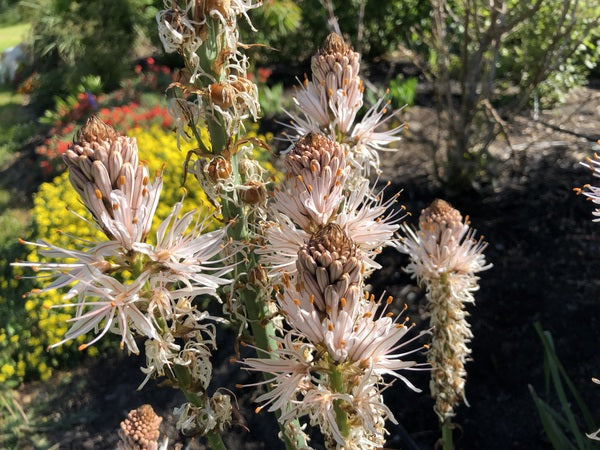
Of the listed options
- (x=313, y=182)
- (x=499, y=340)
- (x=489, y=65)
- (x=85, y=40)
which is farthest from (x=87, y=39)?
(x=313, y=182)

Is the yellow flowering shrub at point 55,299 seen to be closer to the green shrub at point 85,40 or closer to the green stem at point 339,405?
the green stem at point 339,405

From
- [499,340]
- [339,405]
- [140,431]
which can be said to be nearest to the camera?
[339,405]

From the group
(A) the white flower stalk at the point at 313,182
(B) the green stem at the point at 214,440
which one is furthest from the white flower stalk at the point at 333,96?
(B) the green stem at the point at 214,440

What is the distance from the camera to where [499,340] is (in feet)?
11.9

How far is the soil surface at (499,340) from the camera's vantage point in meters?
3.25

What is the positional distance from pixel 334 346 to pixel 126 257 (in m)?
0.42

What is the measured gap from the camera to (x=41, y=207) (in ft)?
16.7

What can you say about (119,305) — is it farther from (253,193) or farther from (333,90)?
(333,90)

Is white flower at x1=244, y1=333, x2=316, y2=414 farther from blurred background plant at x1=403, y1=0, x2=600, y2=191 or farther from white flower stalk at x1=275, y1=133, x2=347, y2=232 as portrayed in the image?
blurred background plant at x1=403, y1=0, x2=600, y2=191

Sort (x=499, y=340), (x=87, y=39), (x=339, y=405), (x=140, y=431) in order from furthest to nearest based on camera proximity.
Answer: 1. (x=87, y=39)
2. (x=499, y=340)
3. (x=140, y=431)
4. (x=339, y=405)

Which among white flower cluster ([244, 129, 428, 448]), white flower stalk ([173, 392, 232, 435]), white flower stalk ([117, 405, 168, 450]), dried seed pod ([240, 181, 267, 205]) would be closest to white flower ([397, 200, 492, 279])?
white flower cluster ([244, 129, 428, 448])

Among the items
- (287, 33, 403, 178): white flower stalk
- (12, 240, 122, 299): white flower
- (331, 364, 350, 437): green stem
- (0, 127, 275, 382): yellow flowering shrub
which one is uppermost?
(287, 33, 403, 178): white flower stalk

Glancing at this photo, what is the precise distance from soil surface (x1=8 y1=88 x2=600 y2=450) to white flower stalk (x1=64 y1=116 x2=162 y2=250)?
1865 mm

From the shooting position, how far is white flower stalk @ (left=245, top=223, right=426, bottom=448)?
0.96 m
